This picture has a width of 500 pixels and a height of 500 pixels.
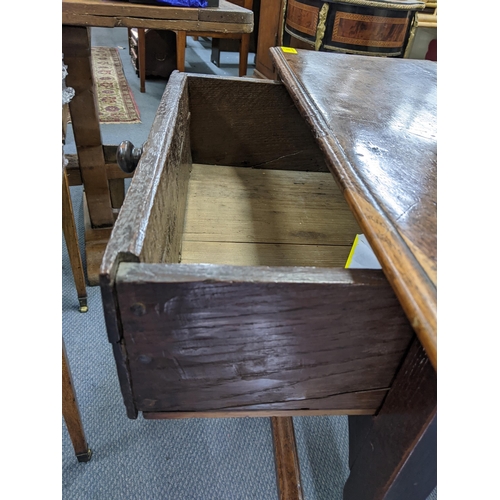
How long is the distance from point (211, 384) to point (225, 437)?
610 millimetres

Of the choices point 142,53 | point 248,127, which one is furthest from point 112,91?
point 248,127

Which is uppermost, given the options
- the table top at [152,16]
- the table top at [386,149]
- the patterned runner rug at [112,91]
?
the table top at [152,16]

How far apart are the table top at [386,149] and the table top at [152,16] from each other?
0.50 feet

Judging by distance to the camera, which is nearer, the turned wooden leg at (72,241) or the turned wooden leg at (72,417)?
the turned wooden leg at (72,417)

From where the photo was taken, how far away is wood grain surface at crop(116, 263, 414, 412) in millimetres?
347

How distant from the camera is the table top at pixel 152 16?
2.90 ft

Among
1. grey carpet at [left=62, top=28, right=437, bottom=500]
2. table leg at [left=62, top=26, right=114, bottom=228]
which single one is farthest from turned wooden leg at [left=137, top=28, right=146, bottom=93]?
grey carpet at [left=62, top=28, right=437, bottom=500]

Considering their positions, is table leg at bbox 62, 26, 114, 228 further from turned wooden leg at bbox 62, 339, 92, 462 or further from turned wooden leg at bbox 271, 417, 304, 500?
turned wooden leg at bbox 271, 417, 304, 500

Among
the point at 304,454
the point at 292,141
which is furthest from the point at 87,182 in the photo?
the point at 304,454

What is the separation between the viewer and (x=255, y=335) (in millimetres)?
392

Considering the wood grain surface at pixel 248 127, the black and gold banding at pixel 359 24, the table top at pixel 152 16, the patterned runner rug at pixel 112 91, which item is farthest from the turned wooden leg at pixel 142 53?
the wood grain surface at pixel 248 127

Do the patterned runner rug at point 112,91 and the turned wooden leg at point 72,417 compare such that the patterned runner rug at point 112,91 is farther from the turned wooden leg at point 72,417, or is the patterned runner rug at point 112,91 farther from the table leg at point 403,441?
the table leg at point 403,441

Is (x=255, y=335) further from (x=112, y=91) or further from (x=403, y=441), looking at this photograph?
(x=112, y=91)

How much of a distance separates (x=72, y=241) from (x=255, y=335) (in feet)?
2.65
